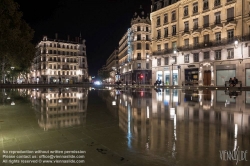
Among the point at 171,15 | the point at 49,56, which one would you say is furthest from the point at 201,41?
the point at 49,56

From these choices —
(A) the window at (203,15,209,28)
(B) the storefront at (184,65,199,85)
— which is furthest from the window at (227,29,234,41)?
(B) the storefront at (184,65,199,85)

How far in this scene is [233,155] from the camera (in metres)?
3.88

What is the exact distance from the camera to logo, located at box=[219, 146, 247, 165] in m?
3.70

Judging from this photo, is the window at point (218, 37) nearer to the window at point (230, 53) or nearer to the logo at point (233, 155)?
the window at point (230, 53)

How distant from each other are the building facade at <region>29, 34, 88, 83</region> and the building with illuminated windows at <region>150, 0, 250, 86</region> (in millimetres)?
58062

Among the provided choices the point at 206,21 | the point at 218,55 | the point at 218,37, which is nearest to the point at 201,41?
the point at 218,37

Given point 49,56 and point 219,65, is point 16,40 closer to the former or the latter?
point 219,65

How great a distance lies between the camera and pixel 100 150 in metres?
4.21

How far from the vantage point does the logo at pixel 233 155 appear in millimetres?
3704

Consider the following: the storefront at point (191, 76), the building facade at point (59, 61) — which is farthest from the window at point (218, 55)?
the building facade at point (59, 61)

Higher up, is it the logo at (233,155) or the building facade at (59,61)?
the building facade at (59,61)

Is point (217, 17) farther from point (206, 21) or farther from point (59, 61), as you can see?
point (59, 61)

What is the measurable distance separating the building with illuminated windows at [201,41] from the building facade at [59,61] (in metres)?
58.1

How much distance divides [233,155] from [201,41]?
37474 mm
